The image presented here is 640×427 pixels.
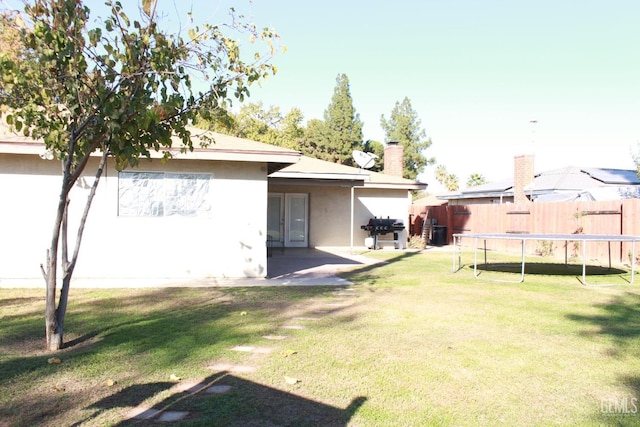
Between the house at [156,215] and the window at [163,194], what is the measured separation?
0.07ft

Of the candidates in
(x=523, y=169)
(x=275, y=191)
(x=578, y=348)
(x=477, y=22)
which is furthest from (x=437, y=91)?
(x=578, y=348)

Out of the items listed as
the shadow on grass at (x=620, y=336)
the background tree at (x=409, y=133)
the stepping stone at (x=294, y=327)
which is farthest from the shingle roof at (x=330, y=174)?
the background tree at (x=409, y=133)

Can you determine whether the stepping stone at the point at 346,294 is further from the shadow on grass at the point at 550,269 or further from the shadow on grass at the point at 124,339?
the shadow on grass at the point at 550,269

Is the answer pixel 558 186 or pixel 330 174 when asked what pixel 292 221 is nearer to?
pixel 330 174

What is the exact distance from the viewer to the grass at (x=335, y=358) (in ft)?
12.7

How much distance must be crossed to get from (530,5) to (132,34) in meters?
13.9

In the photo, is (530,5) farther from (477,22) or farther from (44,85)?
(44,85)

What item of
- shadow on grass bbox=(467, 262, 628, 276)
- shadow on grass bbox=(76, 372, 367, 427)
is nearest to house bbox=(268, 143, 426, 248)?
shadow on grass bbox=(467, 262, 628, 276)

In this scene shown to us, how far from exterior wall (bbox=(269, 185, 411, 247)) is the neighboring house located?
7.23m

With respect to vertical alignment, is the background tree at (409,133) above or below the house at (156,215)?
above

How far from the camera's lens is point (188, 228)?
11039 mm

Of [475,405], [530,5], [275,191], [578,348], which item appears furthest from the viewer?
[275,191]

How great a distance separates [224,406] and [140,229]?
304 inches

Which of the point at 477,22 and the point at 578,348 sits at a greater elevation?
the point at 477,22
